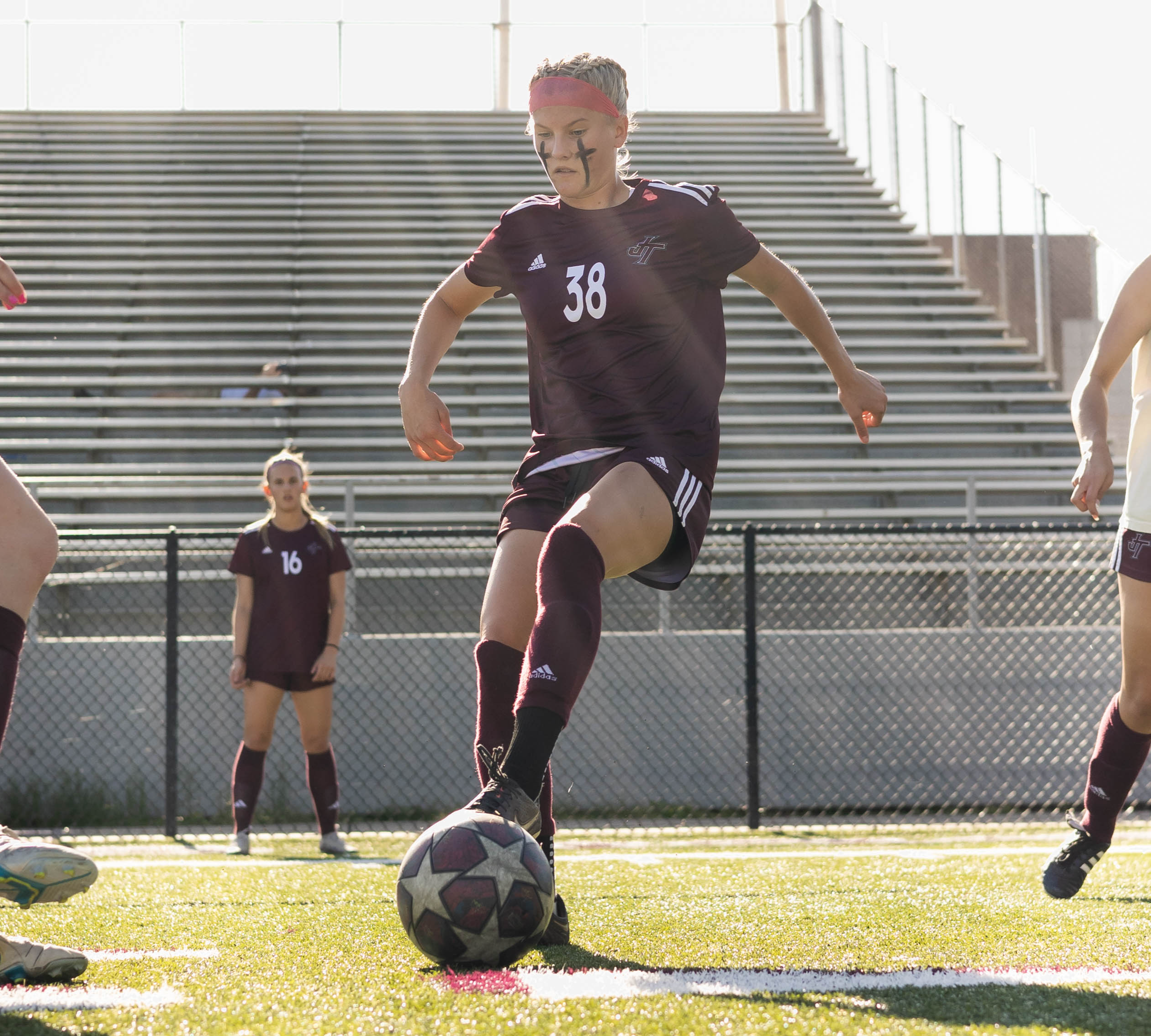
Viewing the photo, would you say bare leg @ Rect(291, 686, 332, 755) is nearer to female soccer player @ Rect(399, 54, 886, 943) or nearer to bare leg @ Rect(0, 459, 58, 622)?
female soccer player @ Rect(399, 54, 886, 943)

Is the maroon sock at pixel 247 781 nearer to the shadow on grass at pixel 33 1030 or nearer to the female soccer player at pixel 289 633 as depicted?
the female soccer player at pixel 289 633

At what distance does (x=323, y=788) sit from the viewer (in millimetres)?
5969

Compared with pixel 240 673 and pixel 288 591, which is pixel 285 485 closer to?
pixel 288 591

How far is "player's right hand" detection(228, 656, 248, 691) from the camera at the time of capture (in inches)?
234

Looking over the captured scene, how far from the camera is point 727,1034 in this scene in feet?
6.36

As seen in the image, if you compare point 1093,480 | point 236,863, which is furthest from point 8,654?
point 236,863

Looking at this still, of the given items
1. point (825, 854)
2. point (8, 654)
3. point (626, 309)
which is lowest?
point (825, 854)

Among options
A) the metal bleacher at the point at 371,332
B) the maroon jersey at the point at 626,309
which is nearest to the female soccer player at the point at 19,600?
the maroon jersey at the point at 626,309

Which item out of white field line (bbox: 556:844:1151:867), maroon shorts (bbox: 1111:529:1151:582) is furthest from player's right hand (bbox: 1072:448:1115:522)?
white field line (bbox: 556:844:1151:867)

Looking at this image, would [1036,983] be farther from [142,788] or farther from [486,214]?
[486,214]

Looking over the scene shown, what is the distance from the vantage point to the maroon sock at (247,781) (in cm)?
593

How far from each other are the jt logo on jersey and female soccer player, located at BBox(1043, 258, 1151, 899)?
107 centimetres

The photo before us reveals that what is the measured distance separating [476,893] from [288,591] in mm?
4009

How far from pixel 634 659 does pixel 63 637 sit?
3578 millimetres
